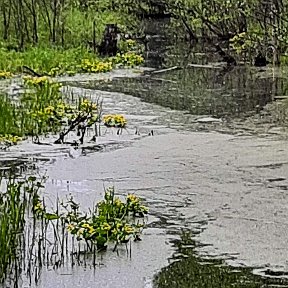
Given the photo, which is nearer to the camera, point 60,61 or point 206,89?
point 206,89

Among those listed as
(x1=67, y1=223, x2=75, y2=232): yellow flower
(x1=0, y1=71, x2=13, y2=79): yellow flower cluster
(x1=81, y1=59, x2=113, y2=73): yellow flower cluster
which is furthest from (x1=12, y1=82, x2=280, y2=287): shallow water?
(x1=81, y1=59, x2=113, y2=73): yellow flower cluster

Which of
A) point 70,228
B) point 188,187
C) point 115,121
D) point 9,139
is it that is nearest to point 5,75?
point 115,121

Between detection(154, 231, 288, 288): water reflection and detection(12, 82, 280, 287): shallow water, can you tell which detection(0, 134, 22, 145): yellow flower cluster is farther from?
detection(154, 231, 288, 288): water reflection

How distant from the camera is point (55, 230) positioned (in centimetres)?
509

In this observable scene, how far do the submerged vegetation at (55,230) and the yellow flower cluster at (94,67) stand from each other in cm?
1069

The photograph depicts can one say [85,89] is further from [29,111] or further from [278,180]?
[278,180]

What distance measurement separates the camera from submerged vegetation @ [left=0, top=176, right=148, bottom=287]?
4.47 metres

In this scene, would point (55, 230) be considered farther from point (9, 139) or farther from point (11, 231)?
point (9, 139)

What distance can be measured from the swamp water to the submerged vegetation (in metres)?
0.10

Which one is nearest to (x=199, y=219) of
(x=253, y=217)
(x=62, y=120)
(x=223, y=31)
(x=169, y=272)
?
(x=253, y=217)

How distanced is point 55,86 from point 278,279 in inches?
281

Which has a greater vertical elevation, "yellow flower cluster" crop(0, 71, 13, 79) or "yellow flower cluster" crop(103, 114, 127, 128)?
"yellow flower cluster" crop(0, 71, 13, 79)

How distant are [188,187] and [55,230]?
154cm

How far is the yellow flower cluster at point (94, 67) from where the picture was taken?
16.2 m
